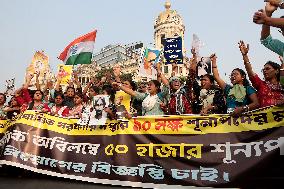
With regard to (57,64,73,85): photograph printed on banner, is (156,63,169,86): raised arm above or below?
below

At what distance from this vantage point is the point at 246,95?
4.76m

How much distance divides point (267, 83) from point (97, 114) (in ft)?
9.47

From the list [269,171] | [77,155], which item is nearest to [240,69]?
[269,171]

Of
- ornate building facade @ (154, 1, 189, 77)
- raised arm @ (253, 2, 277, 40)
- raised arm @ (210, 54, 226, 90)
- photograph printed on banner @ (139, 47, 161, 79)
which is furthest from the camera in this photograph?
ornate building facade @ (154, 1, 189, 77)

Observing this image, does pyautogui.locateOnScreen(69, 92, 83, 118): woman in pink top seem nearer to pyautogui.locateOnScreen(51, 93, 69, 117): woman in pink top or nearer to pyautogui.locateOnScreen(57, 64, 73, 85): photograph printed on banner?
pyautogui.locateOnScreen(51, 93, 69, 117): woman in pink top

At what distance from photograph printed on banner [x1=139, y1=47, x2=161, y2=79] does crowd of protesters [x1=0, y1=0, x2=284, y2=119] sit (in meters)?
0.53

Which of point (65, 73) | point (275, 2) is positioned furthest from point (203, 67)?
point (65, 73)

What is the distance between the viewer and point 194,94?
230 inches

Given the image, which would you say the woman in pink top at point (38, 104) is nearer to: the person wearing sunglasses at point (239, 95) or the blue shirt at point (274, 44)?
the person wearing sunglasses at point (239, 95)

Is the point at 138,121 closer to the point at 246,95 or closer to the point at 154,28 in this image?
the point at 246,95

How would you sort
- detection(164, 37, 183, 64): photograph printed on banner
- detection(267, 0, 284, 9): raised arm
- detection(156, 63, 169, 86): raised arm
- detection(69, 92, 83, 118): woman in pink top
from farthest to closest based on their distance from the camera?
detection(164, 37, 183, 64): photograph printed on banner → detection(69, 92, 83, 118): woman in pink top → detection(156, 63, 169, 86): raised arm → detection(267, 0, 284, 9): raised arm

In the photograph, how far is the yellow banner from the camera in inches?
169

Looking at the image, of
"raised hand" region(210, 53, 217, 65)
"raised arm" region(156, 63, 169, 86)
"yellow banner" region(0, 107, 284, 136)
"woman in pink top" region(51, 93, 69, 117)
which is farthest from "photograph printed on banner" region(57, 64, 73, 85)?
"raised hand" region(210, 53, 217, 65)

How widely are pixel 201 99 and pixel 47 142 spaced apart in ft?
9.60
